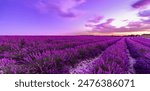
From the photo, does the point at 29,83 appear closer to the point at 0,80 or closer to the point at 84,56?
the point at 0,80

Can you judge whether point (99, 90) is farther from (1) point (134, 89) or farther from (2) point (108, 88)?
(1) point (134, 89)

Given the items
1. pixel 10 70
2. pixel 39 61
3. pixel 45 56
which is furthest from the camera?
pixel 45 56

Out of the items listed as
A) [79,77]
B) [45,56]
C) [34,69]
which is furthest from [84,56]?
[79,77]

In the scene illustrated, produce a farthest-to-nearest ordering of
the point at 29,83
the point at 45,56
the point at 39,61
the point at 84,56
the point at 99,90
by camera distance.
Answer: the point at 84,56 < the point at 45,56 < the point at 39,61 < the point at 29,83 < the point at 99,90

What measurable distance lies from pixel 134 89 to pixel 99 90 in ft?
1.35

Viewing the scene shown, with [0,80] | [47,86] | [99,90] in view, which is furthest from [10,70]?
[99,90]

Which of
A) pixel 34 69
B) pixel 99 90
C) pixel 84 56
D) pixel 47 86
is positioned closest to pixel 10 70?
pixel 34 69

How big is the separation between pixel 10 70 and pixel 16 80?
0.71 metres

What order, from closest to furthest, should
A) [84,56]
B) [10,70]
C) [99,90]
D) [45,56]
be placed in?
[99,90]
[10,70]
[45,56]
[84,56]

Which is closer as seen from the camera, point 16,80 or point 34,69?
point 16,80

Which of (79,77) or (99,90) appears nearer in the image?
(99,90)

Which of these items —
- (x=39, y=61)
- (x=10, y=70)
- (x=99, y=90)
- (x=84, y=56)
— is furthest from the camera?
(x=84, y=56)

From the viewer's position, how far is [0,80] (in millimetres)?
2717

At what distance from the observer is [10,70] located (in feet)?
11.1
